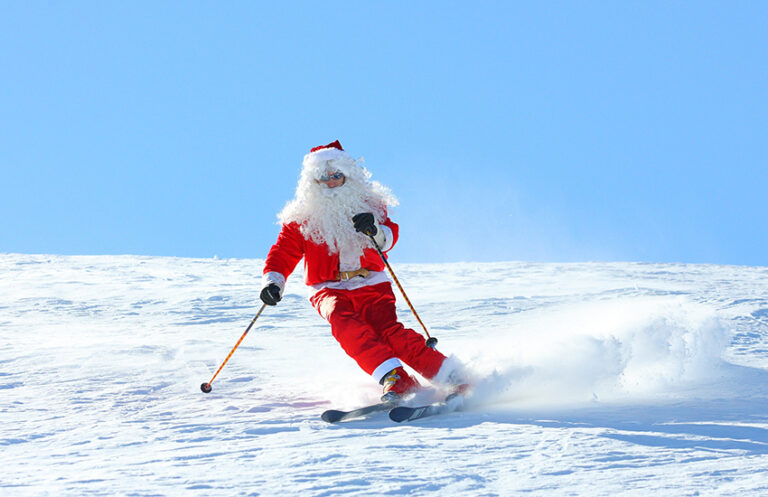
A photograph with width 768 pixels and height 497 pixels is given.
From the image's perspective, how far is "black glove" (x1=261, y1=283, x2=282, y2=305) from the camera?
143 inches

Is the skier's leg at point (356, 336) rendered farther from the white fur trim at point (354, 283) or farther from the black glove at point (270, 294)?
the black glove at point (270, 294)

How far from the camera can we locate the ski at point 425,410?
9.45 feet

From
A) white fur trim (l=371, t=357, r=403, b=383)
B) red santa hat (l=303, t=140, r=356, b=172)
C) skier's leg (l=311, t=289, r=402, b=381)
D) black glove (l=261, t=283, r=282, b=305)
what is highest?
red santa hat (l=303, t=140, r=356, b=172)

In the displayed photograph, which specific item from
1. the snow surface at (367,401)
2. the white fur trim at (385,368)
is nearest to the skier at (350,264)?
the white fur trim at (385,368)

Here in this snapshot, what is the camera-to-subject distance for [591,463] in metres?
2.19

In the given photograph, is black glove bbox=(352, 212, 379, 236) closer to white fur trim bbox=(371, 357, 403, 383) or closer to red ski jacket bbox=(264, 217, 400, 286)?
red ski jacket bbox=(264, 217, 400, 286)

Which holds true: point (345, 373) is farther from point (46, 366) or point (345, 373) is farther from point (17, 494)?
point (17, 494)

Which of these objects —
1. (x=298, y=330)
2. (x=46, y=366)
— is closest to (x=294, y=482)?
(x=46, y=366)

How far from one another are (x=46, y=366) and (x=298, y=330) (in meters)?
2.18

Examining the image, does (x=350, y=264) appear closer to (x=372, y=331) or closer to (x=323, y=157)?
(x=372, y=331)

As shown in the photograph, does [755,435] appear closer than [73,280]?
Yes

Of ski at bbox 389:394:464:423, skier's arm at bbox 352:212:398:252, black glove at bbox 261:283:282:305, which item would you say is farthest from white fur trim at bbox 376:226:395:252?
ski at bbox 389:394:464:423

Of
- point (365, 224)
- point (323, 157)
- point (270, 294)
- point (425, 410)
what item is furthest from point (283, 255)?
point (425, 410)

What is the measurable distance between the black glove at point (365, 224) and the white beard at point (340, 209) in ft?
0.42
